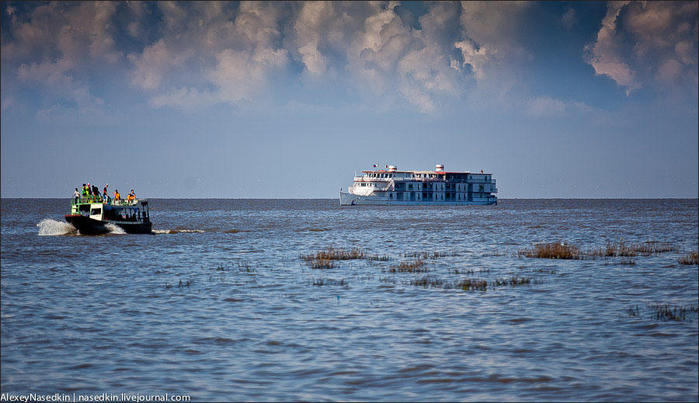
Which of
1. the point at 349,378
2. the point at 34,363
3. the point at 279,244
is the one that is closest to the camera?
the point at 349,378

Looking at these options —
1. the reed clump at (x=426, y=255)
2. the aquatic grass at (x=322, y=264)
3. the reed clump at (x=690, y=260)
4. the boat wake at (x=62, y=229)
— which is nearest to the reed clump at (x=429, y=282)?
the aquatic grass at (x=322, y=264)

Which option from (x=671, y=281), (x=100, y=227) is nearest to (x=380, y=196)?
(x=100, y=227)

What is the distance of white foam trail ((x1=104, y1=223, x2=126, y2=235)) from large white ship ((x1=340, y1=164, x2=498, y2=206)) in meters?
110

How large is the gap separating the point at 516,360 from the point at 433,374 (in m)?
2.12

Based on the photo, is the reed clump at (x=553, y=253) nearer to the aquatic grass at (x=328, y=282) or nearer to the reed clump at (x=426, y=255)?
the reed clump at (x=426, y=255)

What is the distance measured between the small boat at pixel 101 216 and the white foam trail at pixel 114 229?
107 mm

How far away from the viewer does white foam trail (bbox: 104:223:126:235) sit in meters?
56.1

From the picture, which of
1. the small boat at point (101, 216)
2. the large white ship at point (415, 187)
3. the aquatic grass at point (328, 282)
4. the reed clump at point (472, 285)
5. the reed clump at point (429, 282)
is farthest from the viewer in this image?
the large white ship at point (415, 187)

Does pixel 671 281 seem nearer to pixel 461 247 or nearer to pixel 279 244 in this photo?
pixel 461 247

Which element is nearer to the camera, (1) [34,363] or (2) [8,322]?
(1) [34,363]

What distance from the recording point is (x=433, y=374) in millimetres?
12695

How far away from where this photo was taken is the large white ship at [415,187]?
165m

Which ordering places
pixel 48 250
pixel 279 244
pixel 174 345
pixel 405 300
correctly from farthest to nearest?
1. pixel 279 244
2. pixel 48 250
3. pixel 405 300
4. pixel 174 345

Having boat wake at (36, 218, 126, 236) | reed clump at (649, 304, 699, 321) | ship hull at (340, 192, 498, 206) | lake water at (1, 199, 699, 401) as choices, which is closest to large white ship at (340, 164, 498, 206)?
ship hull at (340, 192, 498, 206)
